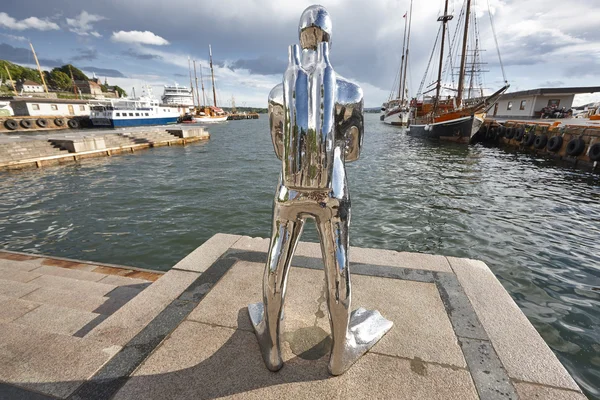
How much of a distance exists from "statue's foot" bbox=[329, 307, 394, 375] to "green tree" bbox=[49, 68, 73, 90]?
369 feet

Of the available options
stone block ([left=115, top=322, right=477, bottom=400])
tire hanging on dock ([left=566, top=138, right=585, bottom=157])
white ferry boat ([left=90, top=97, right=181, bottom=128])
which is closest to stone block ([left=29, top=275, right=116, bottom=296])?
stone block ([left=115, top=322, right=477, bottom=400])

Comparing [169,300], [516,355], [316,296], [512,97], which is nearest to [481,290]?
[516,355]

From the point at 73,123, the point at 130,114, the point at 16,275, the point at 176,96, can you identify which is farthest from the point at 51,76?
the point at 16,275

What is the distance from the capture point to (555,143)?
59.4 feet

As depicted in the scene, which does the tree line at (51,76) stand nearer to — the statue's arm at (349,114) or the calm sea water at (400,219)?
the calm sea water at (400,219)

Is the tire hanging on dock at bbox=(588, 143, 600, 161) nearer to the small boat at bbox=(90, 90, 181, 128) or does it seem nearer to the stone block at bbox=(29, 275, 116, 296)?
the stone block at bbox=(29, 275, 116, 296)

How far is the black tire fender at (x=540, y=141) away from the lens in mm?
19625

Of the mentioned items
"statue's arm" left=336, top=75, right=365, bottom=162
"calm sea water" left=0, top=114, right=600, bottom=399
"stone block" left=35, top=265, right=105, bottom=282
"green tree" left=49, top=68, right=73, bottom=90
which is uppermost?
"green tree" left=49, top=68, right=73, bottom=90

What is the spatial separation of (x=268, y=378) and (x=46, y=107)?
2362 inches

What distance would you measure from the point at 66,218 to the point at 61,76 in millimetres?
103906

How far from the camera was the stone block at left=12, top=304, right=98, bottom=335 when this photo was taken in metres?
2.96

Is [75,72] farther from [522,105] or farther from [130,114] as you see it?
[522,105]

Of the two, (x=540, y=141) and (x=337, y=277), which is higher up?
(x=337, y=277)

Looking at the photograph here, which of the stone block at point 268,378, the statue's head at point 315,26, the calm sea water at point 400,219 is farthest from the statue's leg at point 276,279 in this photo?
the calm sea water at point 400,219
